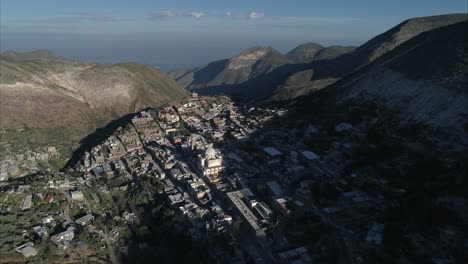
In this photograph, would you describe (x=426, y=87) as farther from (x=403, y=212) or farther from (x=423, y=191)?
(x=403, y=212)

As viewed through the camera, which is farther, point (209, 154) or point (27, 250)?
point (209, 154)

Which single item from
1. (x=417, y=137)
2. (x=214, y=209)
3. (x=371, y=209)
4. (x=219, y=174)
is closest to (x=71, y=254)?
(x=214, y=209)

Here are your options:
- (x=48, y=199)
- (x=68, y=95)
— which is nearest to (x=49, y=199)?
(x=48, y=199)

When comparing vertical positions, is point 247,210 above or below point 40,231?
above

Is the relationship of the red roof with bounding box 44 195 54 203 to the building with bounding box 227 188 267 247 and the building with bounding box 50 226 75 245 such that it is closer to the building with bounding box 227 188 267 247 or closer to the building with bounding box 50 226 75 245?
the building with bounding box 50 226 75 245

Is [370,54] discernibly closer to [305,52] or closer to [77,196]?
[305,52]

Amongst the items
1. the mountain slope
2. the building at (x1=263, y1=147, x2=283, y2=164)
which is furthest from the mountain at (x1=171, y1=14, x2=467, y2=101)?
the building at (x1=263, y1=147, x2=283, y2=164)

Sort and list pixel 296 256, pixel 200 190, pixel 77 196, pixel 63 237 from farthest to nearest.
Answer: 1. pixel 77 196
2. pixel 200 190
3. pixel 63 237
4. pixel 296 256
